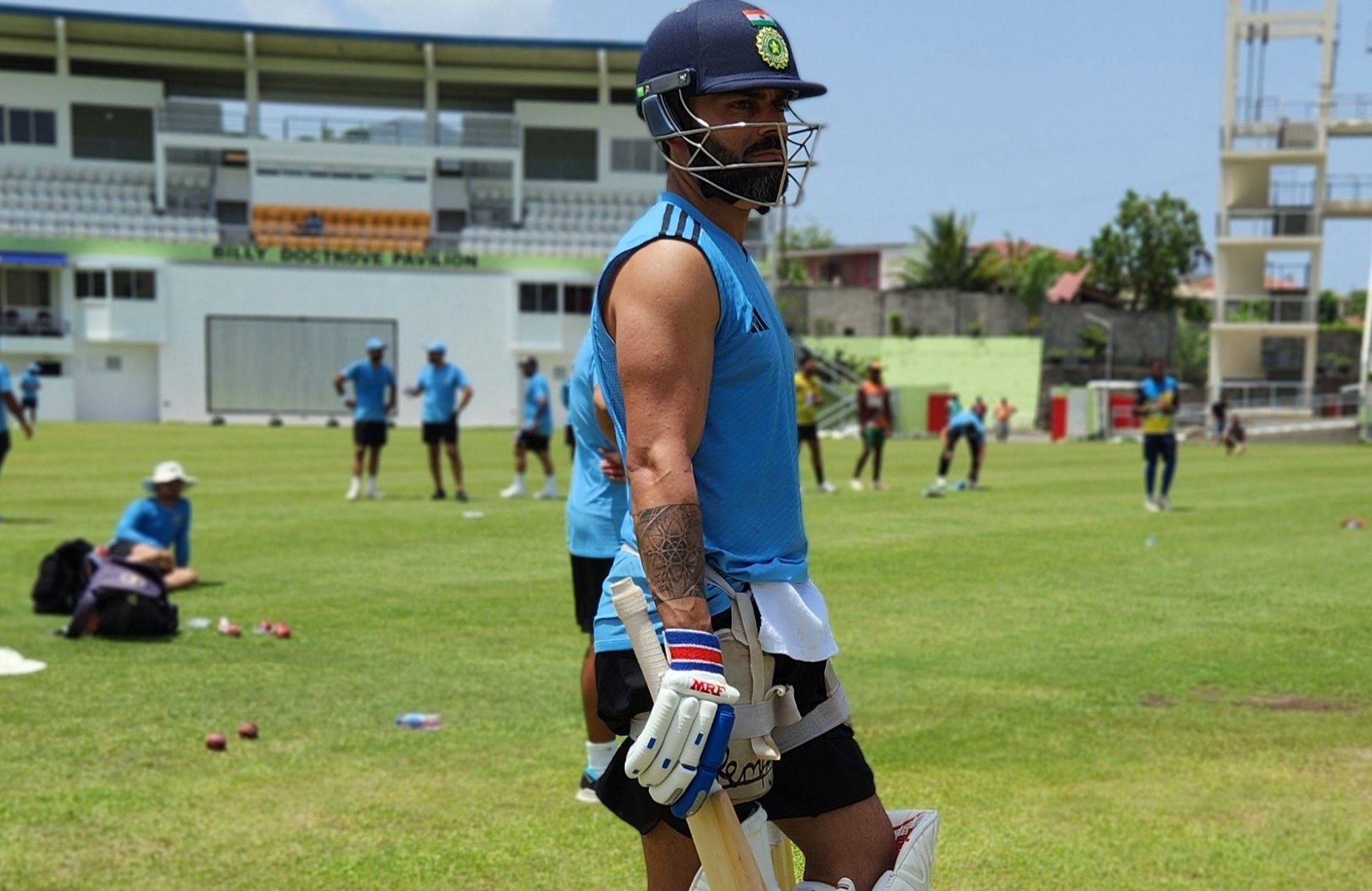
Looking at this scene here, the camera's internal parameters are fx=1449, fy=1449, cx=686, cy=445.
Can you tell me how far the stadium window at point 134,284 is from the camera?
5569 cm

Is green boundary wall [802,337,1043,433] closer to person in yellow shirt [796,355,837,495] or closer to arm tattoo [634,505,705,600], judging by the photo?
person in yellow shirt [796,355,837,495]

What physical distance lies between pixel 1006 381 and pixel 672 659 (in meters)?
60.7

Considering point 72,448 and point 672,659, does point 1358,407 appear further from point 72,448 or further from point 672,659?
point 672,659

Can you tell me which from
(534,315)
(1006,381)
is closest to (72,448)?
(534,315)

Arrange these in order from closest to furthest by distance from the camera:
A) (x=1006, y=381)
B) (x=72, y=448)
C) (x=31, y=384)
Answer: (x=72, y=448), (x=31, y=384), (x=1006, y=381)

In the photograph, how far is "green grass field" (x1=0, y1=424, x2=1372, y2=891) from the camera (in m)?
5.33

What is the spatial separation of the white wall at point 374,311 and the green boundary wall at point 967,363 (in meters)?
14.3

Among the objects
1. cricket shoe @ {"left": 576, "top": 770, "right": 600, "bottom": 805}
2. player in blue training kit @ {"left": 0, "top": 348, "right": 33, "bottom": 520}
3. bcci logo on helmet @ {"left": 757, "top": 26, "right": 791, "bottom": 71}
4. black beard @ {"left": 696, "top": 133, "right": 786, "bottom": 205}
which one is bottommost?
cricket shoe @ {"left": 576, "top": 770, "right": 600, "bottom": 805}

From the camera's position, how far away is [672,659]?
2.89 m

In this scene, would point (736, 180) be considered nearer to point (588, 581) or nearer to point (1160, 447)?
point (588, 581)

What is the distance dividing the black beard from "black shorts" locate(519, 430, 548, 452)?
54.5ft

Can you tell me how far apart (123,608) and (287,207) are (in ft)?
169

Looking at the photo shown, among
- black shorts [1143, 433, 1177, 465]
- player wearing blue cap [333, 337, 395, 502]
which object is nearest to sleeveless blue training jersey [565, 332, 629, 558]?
player wearing blue cap [333, 337, 395, 502]

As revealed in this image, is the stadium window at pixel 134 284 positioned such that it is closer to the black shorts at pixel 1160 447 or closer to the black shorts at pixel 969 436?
the black shorts at pixel 969 436
